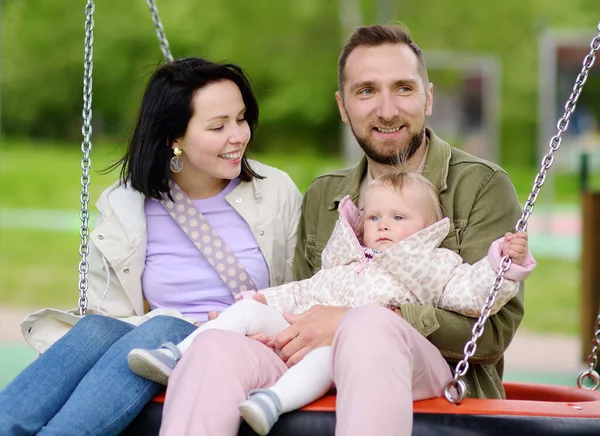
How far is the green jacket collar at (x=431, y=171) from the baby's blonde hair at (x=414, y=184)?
0.13 m

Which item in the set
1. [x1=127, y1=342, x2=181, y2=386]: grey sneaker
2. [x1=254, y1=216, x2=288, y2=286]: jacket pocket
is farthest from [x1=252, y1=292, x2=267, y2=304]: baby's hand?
[x1=127, y1=342, x2=181, y2=386]: grey sneaker

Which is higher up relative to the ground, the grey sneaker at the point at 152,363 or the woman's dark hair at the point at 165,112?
the woman's dark hair at the point at 165,112

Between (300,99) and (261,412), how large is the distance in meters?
22.1

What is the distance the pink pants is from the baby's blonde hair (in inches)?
18.6

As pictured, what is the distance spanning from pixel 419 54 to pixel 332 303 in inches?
36.9

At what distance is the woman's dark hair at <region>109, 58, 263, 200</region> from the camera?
3371 millimetres

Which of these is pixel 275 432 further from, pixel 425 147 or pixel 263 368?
pixel 425 147

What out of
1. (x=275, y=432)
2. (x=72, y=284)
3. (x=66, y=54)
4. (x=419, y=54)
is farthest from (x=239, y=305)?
(x=66, y=54)

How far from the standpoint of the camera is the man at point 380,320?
2.39m

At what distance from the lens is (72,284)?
11602 millimetres

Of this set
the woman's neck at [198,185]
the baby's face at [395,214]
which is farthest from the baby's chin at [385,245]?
the woman's neck at [198,185]

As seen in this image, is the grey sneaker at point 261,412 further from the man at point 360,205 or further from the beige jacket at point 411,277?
the beige jacket at point 411,277

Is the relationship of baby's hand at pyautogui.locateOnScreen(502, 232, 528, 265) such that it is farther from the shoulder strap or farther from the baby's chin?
the shoulder strap

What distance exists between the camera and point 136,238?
3.34 m
